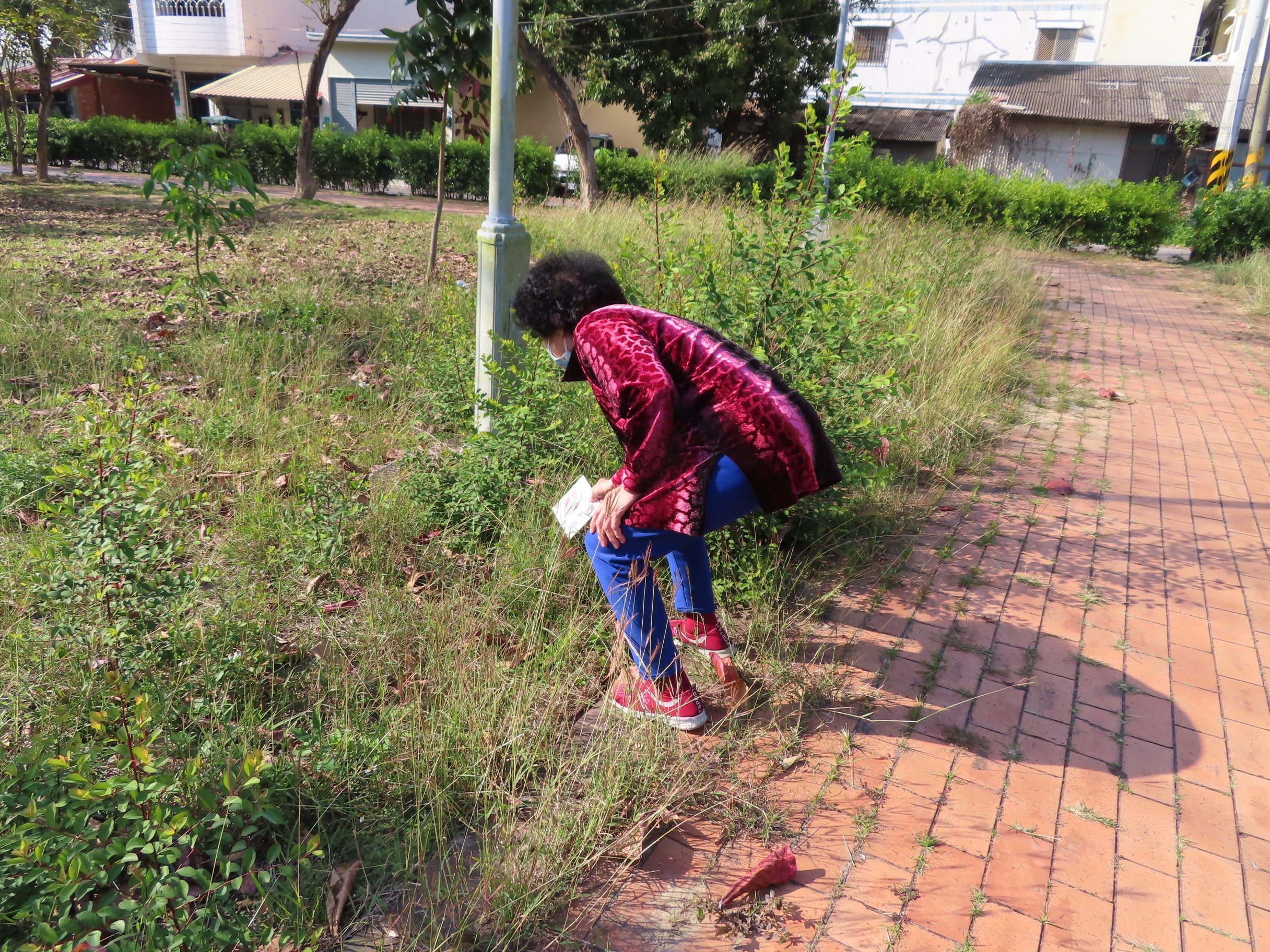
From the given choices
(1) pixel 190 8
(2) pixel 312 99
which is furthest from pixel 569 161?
(1) pixel 190 8

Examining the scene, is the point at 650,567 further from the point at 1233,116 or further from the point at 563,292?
the point at 1233,116

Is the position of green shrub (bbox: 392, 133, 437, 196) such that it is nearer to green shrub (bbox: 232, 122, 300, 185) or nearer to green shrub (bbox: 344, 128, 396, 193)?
green shrub (bbox: 344, 128, 396, 193)

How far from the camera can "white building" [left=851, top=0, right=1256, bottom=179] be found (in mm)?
30797

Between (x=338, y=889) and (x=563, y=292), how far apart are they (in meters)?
1.79

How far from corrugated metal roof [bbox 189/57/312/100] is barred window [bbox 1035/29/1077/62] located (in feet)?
96.5

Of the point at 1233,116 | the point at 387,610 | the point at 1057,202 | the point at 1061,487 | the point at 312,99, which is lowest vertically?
the point at 1061,487

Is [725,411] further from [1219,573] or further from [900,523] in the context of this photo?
[1219,573]

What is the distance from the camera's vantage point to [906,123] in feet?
112

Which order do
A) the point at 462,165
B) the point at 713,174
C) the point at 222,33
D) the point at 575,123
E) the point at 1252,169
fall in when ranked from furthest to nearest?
1. the point at 222,33
2. the point at 462,165
3. the point at 575,123
4. the point at 1252,169
5. the point at 713,174

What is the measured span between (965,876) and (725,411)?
1452mm

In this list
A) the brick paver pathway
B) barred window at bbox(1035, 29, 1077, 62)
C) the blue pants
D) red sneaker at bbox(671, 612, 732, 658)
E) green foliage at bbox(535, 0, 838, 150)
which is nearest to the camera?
the brick paver pathway

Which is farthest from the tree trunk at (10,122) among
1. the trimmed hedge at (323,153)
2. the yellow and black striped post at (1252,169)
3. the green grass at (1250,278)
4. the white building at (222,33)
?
the yellow and black striped post at (1252,169)

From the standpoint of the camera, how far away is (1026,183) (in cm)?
1839

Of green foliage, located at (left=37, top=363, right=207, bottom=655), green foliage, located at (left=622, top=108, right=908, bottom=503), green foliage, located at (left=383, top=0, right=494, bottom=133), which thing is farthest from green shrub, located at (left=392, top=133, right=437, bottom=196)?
green foliage, located at (left=37, top=363, right=207, bottom=655)
